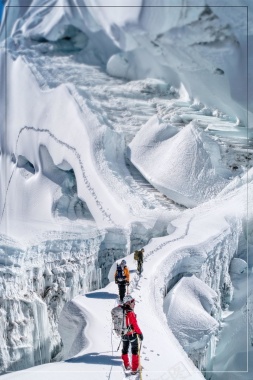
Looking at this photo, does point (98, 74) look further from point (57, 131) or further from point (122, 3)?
point (57, 131)

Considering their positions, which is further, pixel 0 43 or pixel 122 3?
pixel 0 43

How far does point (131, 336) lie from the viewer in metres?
4.18

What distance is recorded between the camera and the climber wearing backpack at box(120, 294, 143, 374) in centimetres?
418

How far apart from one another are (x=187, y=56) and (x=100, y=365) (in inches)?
346

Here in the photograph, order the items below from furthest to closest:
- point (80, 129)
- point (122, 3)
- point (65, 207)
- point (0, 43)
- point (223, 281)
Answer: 1. point (0, 43)
2. point (122, 3)
3. point (80, 129)
4. point (65, 207)
5. point (223, 281)

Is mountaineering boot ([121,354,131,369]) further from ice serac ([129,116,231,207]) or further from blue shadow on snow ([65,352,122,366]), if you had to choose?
ice serac ([129,116,231,207])

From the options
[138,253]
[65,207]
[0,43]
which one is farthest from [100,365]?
[0,43]

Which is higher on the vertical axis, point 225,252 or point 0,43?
point 0,43

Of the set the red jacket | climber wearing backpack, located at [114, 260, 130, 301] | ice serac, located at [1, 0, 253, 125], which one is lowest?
climber wearing backpack, located at [114, 260, 130, 301]

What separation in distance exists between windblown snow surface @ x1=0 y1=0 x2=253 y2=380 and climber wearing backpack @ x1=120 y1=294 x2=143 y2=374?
0.32 meters

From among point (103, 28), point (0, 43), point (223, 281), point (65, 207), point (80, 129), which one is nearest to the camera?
point (223, 281)

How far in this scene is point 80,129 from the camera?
1107cm

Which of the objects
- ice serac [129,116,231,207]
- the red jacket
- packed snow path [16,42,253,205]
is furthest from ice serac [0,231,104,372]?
ice serac [129,116,231,207]

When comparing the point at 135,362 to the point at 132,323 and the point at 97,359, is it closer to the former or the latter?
the point at 132,323
